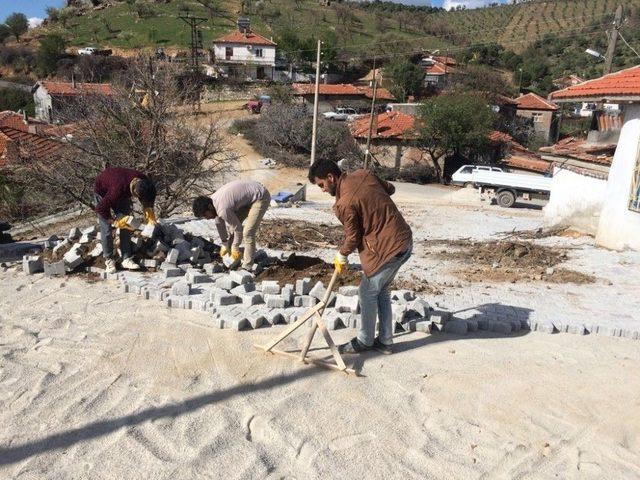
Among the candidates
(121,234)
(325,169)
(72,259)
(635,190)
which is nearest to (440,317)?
(325,169)

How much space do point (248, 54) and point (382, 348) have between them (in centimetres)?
5075

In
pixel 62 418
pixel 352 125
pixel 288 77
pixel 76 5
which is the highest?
pixel 76 5

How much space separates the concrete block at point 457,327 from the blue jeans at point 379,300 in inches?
32.4

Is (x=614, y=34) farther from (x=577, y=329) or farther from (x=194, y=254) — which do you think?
(x=194, y=254)

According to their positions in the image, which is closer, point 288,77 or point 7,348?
point 7,348

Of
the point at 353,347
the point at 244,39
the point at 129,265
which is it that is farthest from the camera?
the point at 244,39

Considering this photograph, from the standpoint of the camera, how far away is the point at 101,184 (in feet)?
20.3

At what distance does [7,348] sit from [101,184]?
2.28 meters

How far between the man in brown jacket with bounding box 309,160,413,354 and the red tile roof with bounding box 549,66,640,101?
6.05 metres

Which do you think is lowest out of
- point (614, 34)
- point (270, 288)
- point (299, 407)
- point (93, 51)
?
point (299, 407)

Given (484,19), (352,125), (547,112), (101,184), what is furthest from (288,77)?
(101,184)

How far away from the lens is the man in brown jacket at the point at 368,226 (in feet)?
13.4

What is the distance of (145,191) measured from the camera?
240 inches

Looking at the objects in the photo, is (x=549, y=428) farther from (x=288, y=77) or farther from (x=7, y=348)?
(x=288, y=77)
